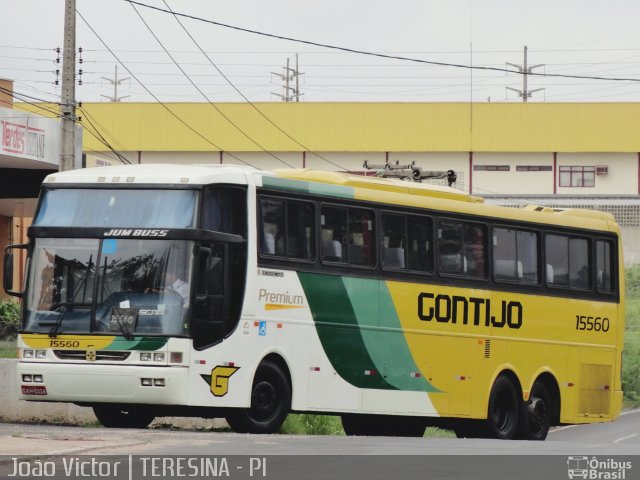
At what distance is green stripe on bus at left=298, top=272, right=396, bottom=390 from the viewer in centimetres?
2123

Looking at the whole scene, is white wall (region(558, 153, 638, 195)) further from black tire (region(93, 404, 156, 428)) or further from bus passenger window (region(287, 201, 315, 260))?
bus passenger window (region(287, 201, 315, 260))

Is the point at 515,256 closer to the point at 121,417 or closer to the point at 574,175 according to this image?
the point at 121,417

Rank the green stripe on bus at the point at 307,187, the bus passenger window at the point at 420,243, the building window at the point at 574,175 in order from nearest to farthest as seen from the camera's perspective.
→ the green stripe on bus at the point at 307,187 < the bus passenger window at the point at 420,243 < the building window at the point at 574,175

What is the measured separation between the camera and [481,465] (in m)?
14.7

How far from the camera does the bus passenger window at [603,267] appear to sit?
26984 millimetres

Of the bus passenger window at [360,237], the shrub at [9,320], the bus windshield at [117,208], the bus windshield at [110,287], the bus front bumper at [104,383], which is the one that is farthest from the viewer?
the shrub at [9,320]

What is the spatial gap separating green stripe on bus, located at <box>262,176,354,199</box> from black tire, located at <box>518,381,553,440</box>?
5.39m

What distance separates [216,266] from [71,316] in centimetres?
192

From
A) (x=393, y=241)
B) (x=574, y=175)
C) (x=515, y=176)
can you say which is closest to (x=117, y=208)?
(x=393, y=241)

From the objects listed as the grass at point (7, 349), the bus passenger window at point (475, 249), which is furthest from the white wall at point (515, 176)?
the bus passenger window at point (475, 249)

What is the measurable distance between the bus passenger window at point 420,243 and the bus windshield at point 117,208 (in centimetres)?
425

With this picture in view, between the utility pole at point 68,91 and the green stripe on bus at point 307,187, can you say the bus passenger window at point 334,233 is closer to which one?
the green stripe on bus at point 307,187

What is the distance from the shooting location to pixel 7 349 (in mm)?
30906

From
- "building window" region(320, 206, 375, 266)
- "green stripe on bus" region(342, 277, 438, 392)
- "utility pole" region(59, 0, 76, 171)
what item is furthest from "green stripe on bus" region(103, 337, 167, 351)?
"utility pole" region(59, 0, 76, 171)
